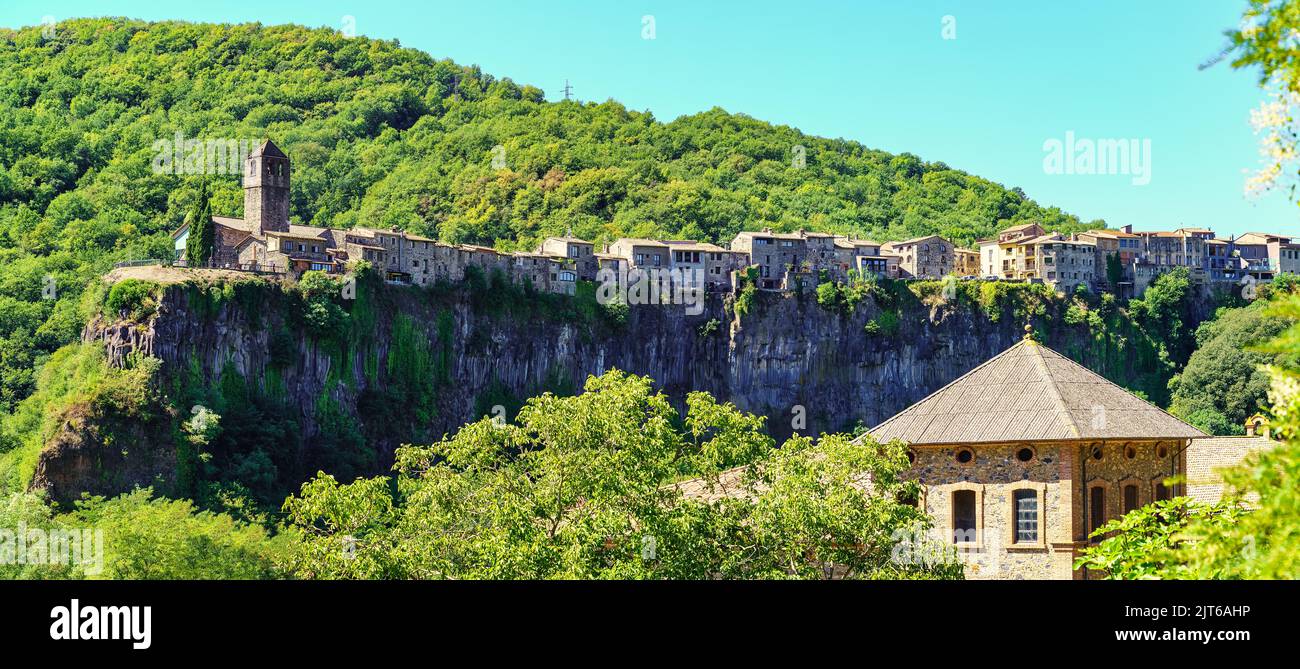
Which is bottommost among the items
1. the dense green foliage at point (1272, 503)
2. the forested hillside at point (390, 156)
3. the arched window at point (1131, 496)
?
the arched window at point (1131, 496)

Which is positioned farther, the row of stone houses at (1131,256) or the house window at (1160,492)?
the row of stone houses at (1131,256)

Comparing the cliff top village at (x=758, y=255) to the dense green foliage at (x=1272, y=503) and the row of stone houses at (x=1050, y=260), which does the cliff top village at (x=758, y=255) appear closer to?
the row of stone houses at (x=1050, y=260)

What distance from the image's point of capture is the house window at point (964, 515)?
3503 cm

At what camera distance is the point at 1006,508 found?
3472cm

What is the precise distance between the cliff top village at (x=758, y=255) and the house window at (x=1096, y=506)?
72.2 meters

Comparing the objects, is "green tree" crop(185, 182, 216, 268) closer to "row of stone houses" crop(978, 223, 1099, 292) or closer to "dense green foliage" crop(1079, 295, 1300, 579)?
"row of stone houses" crop(978, 223, 1099, 292)

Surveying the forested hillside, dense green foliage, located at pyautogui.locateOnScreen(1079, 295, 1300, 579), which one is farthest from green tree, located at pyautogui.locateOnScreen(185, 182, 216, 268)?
dense green foliage, located at pyautogui.locateOnScreen(1079, 295, 1300, 579)

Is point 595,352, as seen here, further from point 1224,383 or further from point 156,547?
point 156,547

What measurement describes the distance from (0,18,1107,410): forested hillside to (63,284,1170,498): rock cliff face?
22.4 m

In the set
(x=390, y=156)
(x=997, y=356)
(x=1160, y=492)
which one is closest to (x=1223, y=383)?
(x=390, y=156)

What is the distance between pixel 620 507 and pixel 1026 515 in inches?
362

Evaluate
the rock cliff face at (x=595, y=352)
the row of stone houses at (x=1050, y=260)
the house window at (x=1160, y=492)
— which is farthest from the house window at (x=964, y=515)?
the row of stone houses at (x=1050, y=260)
